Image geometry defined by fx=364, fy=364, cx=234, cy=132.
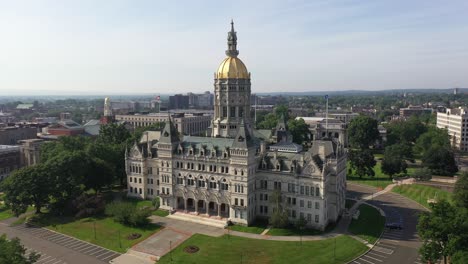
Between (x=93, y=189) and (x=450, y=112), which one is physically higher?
(x=450, y=112)

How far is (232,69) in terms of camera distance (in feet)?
360

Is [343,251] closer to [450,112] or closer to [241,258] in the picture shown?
[241,258]

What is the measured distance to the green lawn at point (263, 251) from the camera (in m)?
68.3

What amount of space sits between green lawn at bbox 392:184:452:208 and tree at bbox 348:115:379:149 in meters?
59.6

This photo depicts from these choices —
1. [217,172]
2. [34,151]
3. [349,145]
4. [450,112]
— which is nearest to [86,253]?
[217,172]

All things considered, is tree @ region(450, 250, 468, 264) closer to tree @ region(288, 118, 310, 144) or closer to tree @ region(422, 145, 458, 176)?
tree @ region(422, 145, 458, 176)

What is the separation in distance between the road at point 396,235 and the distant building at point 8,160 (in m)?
123

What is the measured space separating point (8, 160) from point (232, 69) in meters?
95.0

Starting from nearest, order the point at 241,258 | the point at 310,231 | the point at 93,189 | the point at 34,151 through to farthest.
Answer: the point at 241,258 < the point at 310,231 < the point at 93,189 < the point at 34,151

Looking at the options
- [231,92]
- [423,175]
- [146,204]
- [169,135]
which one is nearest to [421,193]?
[423,175]

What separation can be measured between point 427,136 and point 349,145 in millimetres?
35414

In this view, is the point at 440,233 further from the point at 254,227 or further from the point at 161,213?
the point at 161,213

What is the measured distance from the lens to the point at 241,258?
2709 inches

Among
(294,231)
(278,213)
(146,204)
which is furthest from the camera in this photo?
(146,204)
